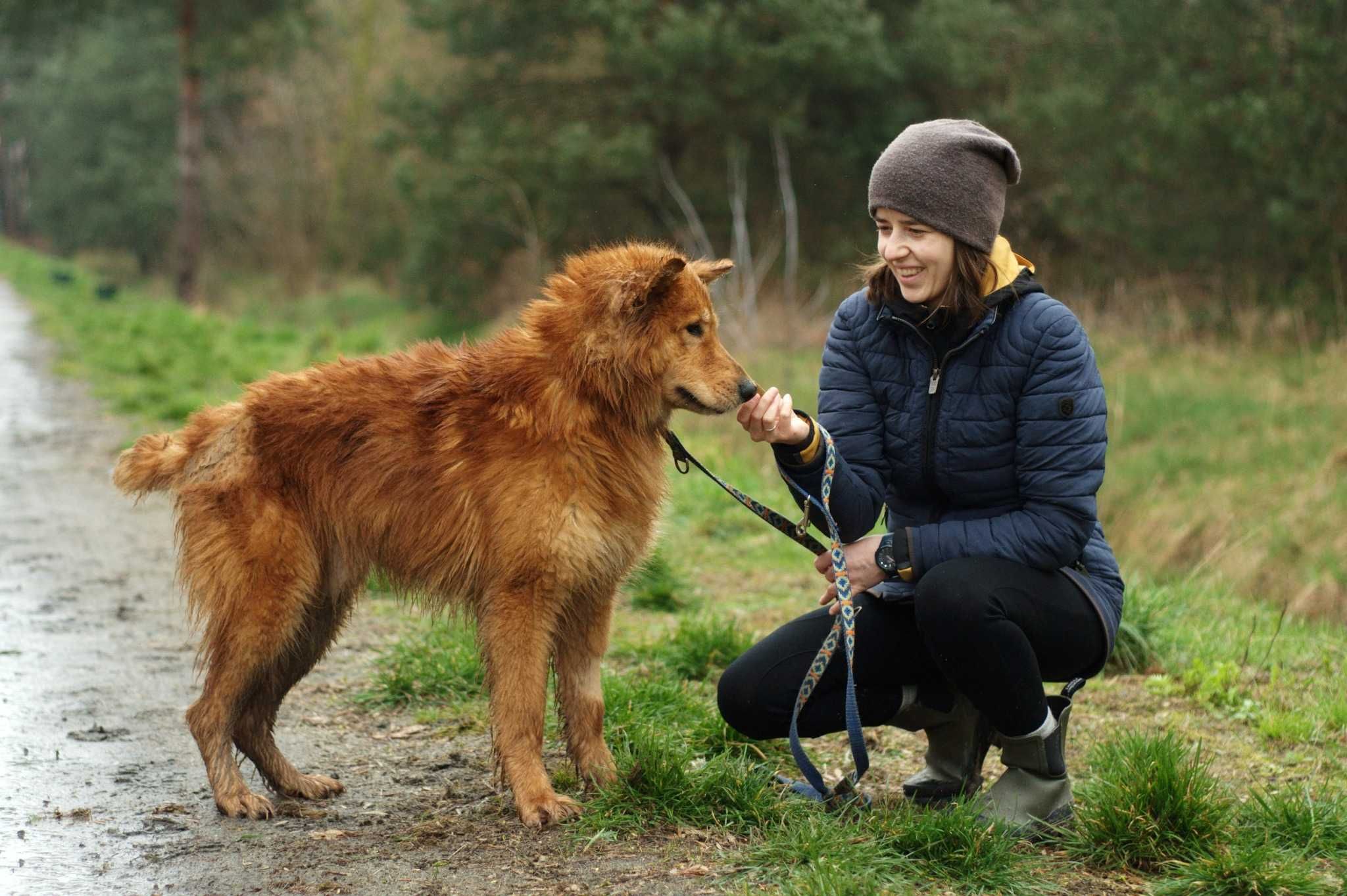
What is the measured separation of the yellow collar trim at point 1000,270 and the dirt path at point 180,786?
1.94 meters

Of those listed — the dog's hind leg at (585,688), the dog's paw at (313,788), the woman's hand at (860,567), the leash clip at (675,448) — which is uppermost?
the leash clip at (675,448)

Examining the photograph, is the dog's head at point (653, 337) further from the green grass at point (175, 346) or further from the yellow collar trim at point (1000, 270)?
the green grass at point (175, 346)

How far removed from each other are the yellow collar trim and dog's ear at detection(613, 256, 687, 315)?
3.04 ft

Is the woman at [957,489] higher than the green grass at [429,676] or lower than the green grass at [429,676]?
higher

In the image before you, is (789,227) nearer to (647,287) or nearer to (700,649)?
(700,649)

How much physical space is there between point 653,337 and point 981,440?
1.05 meters

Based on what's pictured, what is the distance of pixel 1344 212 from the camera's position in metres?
15.4

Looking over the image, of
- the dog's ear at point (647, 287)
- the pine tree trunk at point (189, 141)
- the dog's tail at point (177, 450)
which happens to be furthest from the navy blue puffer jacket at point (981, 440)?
the pine tree trunk at point (189, 141)

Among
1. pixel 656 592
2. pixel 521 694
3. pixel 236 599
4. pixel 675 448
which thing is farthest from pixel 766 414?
pixel 656 592

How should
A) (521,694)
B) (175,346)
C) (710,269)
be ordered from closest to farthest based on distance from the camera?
(521,694) < (710,269) < (175,346)

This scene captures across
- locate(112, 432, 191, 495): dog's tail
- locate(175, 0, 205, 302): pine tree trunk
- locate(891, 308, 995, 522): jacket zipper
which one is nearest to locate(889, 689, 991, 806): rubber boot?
locate(891, 308, 995, 522): jacket zipper

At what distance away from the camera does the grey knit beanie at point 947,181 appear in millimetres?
3740

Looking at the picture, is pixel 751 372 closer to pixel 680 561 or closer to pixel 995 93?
pixel 680 561

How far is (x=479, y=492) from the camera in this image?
396 centimetres
